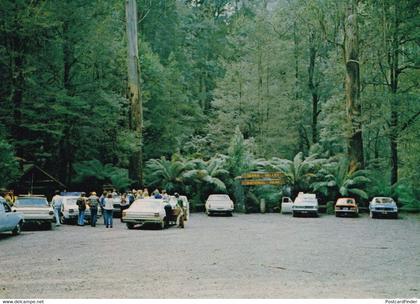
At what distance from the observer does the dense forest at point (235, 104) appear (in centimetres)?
3020

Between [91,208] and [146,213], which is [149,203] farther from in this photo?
[91,208]

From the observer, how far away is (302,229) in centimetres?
2261

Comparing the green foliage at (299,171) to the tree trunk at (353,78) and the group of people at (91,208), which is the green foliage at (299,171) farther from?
the group of people at (91,208)

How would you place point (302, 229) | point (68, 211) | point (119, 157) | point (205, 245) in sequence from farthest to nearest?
1. point (119, 157)
2. point (68, 211)
3. point (302, 229)
4. point (205, 245)

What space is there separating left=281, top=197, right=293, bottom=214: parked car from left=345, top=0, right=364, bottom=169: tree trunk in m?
5.01

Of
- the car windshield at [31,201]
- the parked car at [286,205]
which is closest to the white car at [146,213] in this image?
the car windshield at [31,201]

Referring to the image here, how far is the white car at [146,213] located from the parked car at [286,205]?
Result: 13.7 meters

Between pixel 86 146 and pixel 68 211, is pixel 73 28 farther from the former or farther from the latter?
pixel 68 211

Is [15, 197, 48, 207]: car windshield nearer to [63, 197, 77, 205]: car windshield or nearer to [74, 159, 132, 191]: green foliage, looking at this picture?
[63, 197, 77, 205]: car windshield

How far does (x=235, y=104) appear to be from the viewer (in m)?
45.6

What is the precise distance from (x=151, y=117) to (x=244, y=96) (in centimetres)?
810

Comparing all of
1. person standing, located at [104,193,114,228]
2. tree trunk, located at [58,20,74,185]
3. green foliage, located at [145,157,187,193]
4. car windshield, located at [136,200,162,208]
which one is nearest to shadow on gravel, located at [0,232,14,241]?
person standing, located at [104,193,114,228]

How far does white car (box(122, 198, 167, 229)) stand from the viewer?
21.7 meters

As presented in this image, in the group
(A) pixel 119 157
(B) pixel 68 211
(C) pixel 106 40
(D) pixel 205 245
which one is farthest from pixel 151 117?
(D) pixel 205 245
